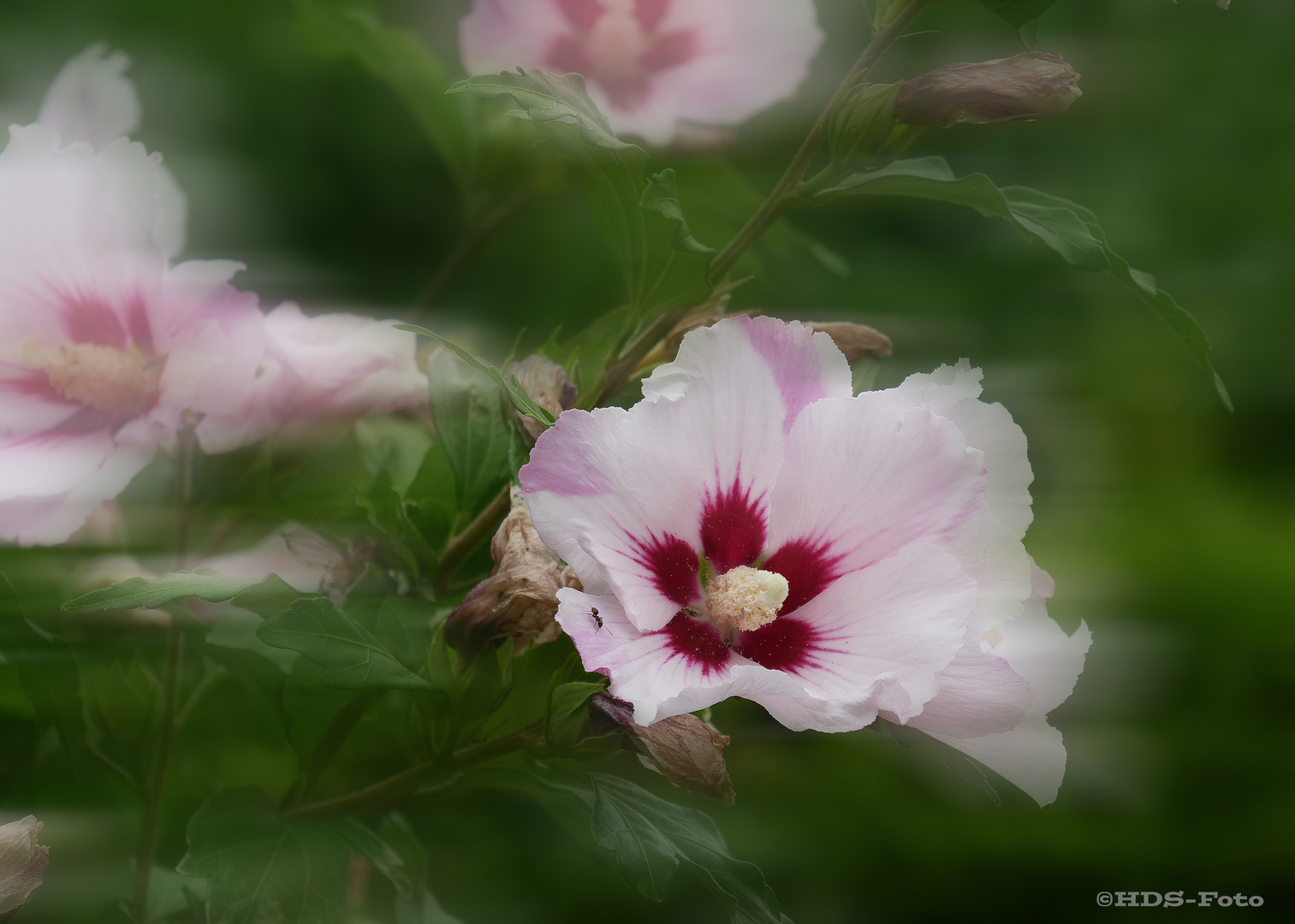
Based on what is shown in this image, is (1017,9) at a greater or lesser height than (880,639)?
greater

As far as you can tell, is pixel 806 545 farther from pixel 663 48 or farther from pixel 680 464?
pixel 663 48

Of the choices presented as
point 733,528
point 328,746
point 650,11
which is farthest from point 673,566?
point 650,11

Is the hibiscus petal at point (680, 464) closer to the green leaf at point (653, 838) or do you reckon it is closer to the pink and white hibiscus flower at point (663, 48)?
the green leaf at point (653, 838)

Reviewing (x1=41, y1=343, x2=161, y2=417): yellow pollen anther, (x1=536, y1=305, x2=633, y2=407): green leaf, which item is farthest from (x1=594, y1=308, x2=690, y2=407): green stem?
(x1=41, y1=343, x2=161, y2=417): yellow pollen anther

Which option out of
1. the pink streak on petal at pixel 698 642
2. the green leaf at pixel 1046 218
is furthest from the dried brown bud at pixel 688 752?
the green leaf at pixel 1046 218

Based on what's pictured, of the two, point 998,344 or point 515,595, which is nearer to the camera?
point 515,595

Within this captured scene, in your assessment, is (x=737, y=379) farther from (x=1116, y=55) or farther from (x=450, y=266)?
(x=1116, y=55)
